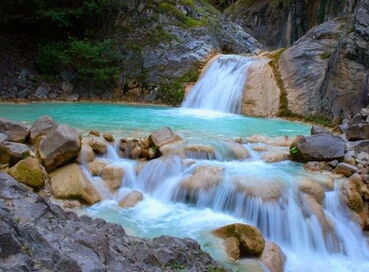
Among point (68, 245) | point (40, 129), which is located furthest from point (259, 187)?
point (40, 129)

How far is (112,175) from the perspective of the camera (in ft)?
23.5

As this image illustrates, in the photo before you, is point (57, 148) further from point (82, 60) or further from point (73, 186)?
point (82, 60)

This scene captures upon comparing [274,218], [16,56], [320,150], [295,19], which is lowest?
[274,218]

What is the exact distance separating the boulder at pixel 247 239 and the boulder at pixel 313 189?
1.74 meters

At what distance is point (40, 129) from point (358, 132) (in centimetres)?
674

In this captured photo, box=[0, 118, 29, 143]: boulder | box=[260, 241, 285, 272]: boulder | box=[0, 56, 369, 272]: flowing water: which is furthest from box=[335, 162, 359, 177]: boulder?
box=[0, 118, 29, 143]: boulder

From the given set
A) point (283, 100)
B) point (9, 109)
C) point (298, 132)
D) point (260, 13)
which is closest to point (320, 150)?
point (298, 132)

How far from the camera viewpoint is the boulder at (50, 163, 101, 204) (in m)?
6.51

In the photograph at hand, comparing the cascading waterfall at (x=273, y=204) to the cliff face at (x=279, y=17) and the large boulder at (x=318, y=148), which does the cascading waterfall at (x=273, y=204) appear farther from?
the cliff face at (x=279, y=17)

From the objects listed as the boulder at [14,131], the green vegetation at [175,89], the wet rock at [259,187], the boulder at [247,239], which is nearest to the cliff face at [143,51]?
the green vegetation at [175,89]

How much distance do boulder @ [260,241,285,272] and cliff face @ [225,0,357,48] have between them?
18.9 meters

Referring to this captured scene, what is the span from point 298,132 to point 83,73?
8.69 meters

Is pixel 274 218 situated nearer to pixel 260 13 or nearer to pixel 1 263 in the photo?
pixel 1 263

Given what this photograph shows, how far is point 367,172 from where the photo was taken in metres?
7.39
